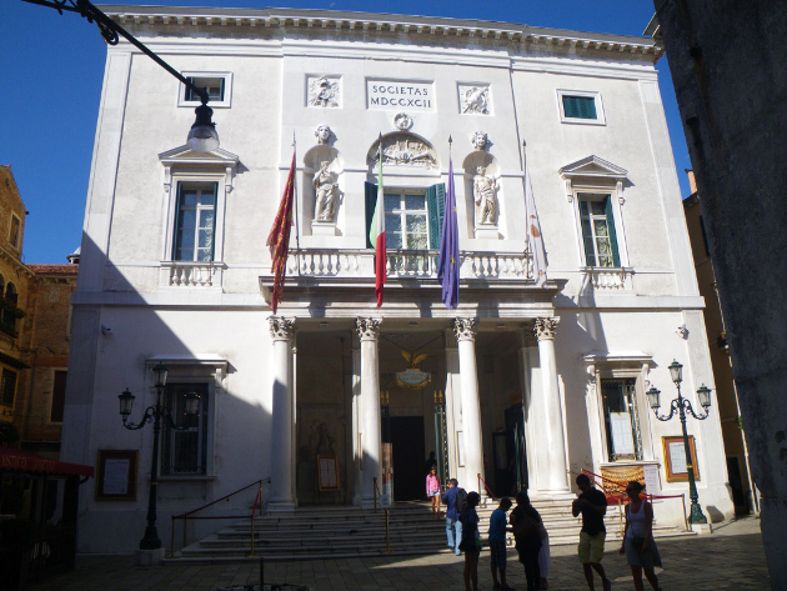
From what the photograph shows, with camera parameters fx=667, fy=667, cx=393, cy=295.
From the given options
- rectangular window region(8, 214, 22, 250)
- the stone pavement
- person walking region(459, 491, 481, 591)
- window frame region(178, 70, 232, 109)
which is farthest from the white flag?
rectangular window region(8, 214, 22, 250)

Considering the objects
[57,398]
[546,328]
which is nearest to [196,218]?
[546,328]

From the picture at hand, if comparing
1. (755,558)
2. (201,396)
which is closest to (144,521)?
(201,396)

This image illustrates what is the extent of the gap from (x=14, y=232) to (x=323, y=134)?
734 inches

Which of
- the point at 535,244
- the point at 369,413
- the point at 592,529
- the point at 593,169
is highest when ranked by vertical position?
the point at 593,169

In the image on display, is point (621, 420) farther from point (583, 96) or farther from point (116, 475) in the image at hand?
point (116, 475)

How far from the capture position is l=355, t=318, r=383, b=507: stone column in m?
16.2

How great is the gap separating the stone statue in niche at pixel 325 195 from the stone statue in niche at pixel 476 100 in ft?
16.4

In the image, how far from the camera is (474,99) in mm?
21328

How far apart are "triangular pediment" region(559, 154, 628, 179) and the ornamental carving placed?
3.20m

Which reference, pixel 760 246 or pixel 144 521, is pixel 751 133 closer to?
pixel 760 246

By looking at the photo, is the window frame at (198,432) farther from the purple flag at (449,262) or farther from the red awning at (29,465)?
the purple flag at (449,262)

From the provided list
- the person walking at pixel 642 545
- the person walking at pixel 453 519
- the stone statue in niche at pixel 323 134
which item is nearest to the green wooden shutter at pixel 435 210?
the stone statue in niche at pixel 323 134

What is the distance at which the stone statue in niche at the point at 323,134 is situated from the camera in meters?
19.9

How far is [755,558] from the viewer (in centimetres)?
1158
